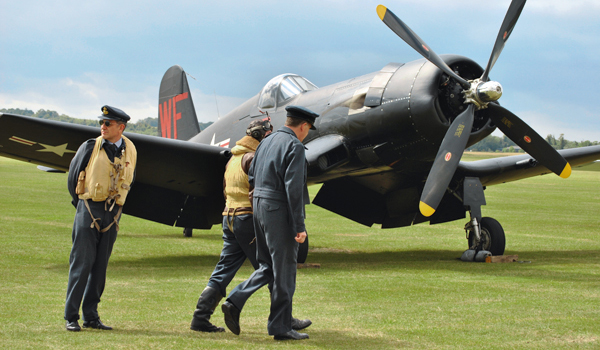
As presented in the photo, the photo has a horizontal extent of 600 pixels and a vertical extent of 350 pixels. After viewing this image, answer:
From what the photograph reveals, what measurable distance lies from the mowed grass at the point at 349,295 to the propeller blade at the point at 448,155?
3.26ft

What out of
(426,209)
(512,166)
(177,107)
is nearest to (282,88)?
(426,209)

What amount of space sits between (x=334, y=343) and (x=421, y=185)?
6.98m

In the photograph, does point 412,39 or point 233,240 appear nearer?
point 233,240

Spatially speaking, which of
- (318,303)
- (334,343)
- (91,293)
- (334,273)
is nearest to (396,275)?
(334,273)

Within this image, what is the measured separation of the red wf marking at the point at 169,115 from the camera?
15086 mm

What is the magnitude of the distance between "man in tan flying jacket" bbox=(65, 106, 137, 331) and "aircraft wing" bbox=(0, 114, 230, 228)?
3658 mm

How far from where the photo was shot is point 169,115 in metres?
15.3

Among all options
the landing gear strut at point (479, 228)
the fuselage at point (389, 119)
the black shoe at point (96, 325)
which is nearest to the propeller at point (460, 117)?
the fuselage at point (389, 119)

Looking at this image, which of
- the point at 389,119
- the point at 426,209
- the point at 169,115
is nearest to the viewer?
the point at 426,209

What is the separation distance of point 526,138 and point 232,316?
6.05m

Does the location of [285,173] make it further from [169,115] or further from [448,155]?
[169,115]

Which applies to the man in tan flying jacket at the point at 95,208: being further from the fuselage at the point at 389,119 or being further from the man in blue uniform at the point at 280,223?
the fuselage at the point at 389,119

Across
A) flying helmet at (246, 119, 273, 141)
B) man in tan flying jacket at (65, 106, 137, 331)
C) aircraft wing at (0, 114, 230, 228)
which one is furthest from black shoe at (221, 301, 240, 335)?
aircraft wing at (0, 114, 230, 228)

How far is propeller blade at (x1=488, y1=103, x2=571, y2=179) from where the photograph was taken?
8516mm
